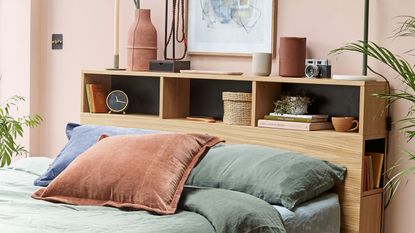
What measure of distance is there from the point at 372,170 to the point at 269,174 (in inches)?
21.0

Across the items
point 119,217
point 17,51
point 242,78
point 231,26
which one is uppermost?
Answer: point 231,26

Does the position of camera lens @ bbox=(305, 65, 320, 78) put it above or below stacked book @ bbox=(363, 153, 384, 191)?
above

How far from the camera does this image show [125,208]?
3.08m

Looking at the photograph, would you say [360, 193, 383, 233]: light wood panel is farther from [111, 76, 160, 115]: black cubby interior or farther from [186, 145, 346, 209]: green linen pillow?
[111, 76, 160, 115]: black cubby interior

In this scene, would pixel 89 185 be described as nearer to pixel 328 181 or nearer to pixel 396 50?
pixel 328 181

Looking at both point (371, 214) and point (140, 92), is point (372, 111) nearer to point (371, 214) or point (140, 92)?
point (371, 214)

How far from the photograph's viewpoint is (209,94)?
13.9 ft

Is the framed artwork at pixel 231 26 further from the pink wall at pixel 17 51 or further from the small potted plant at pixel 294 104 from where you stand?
the pink wall at pixel 17 51

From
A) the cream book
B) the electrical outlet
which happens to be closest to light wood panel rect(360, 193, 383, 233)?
the cream book

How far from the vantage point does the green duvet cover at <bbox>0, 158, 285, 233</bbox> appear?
9.01 feet

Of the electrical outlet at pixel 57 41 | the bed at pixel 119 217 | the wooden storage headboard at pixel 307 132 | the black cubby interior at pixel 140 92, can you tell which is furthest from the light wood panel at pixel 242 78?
the electrical outlet at pixel 57 41

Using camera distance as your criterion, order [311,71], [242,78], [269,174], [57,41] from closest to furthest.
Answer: [269,174], [311,71], [242,78], [57,41]

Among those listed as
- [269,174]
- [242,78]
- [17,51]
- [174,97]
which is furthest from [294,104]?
[17,51]

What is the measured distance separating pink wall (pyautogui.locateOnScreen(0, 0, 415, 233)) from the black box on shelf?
14 cm
